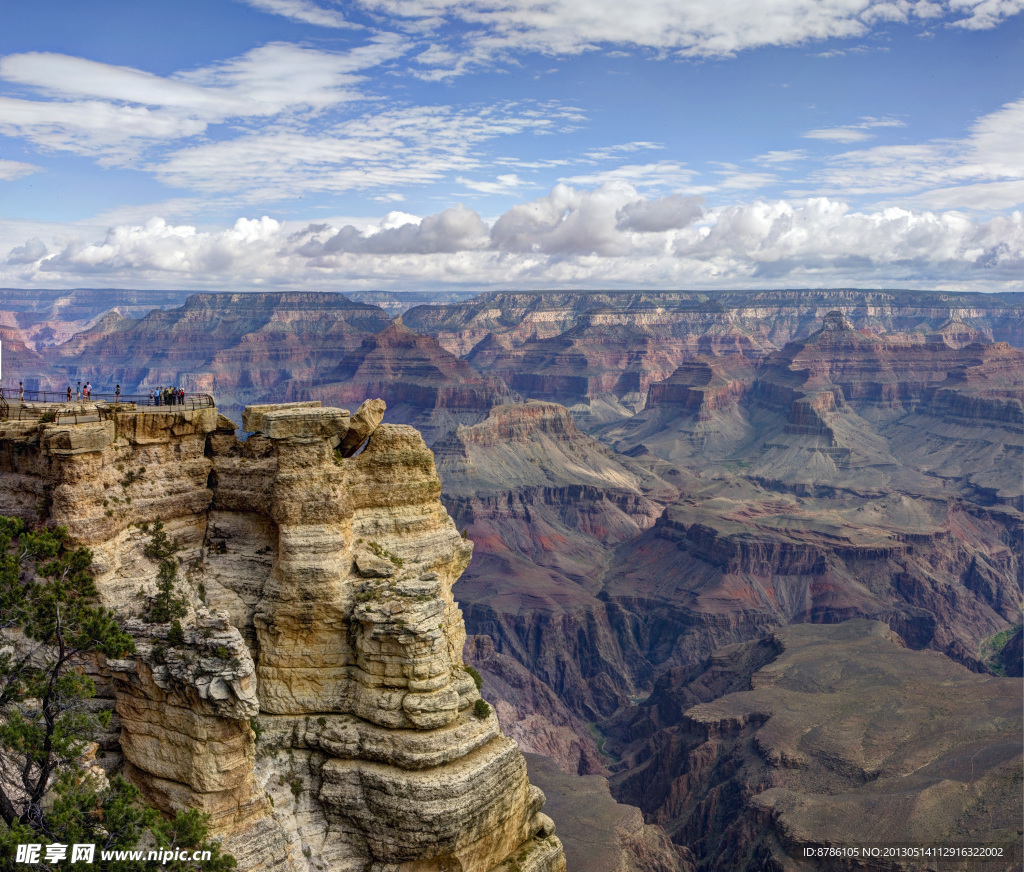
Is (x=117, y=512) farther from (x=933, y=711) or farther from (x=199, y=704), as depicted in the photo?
(x=933, y=711)

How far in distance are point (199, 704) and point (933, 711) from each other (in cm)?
7312

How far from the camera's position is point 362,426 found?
34.9 metres

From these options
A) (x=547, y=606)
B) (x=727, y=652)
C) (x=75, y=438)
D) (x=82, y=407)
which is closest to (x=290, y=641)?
(x=75, y=438)

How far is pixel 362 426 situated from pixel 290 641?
8.60 m

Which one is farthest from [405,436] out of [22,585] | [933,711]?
[933,711]

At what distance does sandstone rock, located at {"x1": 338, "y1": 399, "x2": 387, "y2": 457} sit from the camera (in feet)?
114

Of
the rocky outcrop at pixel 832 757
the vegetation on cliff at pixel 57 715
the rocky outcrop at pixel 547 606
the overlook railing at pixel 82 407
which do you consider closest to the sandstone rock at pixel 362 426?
the overlook railing at pixel 82 407

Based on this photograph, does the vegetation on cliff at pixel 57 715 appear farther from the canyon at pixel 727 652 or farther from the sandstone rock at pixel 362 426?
the sandstone rock at pixel 362 426

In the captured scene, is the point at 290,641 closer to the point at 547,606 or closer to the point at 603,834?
the point at 603,834

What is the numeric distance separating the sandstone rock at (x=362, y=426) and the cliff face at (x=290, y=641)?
0.11m

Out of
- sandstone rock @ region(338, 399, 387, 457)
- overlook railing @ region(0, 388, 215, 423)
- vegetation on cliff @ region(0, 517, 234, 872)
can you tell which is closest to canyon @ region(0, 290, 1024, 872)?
sandstone rock @ region(338, 399, 387, 457)

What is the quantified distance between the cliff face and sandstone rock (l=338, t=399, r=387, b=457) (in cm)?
11

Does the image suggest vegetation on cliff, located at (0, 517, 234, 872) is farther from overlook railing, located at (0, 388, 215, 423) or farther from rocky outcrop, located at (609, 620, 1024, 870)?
rocky outcrop, located at (609, 620, 1024, 870)

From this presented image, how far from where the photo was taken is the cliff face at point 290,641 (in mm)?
28375
